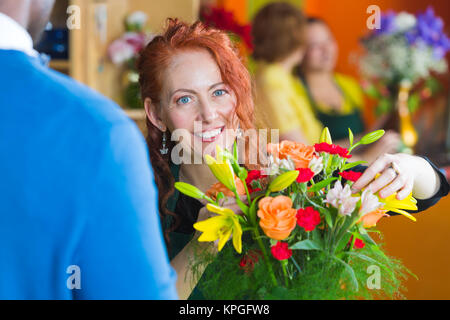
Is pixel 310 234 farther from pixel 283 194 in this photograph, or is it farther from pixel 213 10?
pixel 213 10

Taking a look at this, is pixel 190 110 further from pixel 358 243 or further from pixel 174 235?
pixel 358 243

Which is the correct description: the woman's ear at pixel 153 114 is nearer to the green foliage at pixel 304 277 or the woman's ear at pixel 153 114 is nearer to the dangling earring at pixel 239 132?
the dangling earring at pixel 239 132

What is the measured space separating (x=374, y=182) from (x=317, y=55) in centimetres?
261

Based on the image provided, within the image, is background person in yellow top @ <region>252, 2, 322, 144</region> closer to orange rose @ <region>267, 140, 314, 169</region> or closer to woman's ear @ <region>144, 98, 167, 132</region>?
woman's ear @ <region>144, 98, 167, 132</region>

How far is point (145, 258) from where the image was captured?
0.51 metres

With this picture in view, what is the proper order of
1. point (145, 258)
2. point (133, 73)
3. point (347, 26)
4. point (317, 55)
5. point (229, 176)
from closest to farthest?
point (145, 258)
point (229, 176)
point (133, 73)
point (317, 55)
point (347, 26)

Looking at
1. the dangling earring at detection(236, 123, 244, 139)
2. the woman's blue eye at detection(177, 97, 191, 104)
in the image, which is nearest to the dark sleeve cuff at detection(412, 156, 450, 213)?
the dangling earring at detection(236, 123, 244, 139)

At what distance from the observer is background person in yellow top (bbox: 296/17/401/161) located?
10.4 ft

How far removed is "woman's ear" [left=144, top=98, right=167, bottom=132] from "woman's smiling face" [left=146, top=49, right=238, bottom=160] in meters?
0.04

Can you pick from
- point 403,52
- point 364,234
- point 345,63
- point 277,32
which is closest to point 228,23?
point 277,32

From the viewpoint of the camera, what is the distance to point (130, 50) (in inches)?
107

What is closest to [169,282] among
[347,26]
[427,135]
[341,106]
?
[341,106]

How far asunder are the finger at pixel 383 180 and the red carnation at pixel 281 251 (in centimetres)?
15

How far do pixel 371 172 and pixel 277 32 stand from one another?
89.2 inches
